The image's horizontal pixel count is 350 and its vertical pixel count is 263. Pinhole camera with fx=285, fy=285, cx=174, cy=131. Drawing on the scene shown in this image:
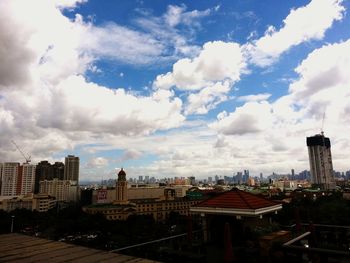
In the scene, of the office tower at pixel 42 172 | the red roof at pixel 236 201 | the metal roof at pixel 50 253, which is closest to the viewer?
the metal roof at pixel 50 253

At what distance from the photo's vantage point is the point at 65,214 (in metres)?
84.3

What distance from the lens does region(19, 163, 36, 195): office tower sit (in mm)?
139375

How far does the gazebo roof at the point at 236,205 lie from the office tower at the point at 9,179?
145 metres

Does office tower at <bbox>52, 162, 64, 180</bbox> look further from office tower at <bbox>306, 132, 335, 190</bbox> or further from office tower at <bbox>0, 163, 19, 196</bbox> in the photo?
office tower at <bbox>306, 132, 335, 190</bbox>

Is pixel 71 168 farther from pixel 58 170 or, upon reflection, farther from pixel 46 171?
pixel 46 171

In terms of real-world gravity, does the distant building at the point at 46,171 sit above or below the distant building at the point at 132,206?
above

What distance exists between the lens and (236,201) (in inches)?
332

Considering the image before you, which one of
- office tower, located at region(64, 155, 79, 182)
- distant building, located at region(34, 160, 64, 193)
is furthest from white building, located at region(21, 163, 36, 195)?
office tower, located at region(64, 155, 79, 182)

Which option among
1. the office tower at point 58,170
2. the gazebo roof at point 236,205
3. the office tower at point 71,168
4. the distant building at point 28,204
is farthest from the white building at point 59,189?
the gazebo roof at point 236,205

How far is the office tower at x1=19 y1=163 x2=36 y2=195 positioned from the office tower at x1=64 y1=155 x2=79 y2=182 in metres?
26.1

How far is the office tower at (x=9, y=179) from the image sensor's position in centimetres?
13238

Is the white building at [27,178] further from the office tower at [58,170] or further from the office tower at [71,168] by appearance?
the office tower at [71,168]

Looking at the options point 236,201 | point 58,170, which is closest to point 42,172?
point 58,170

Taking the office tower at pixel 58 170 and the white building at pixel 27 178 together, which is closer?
the white building at pixel 27 178
